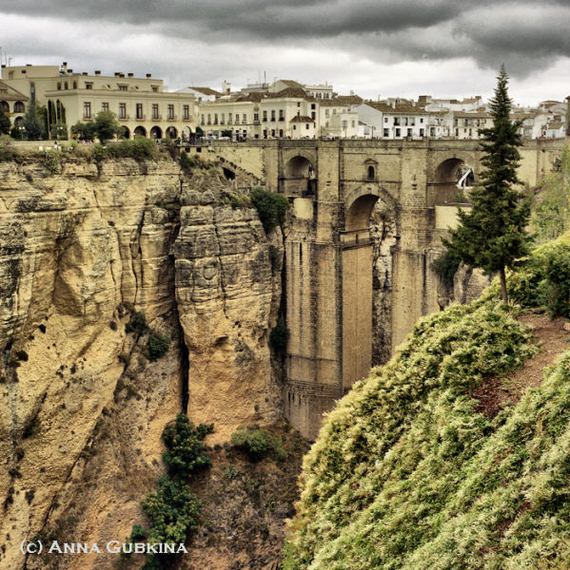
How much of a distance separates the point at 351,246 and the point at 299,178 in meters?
4.95

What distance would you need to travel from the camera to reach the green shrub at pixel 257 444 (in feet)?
114

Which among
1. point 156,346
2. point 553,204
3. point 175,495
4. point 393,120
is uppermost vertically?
point 393,120

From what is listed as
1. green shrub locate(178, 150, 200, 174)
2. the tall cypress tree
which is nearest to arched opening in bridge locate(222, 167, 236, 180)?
green shrub locate(178, 150, 200, 174)

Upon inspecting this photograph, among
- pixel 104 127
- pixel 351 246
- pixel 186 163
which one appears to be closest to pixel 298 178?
pixel 351 246

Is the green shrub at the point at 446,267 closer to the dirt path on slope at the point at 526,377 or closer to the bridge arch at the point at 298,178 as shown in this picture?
the bridge arch at the point at 298,178

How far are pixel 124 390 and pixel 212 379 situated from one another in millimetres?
3706

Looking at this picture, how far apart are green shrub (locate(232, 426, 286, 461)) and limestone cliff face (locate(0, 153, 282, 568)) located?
0.67 m

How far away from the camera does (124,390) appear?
33406 millimetres

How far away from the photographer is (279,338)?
38.0 metres

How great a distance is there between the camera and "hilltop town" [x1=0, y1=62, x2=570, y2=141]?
41188 mm

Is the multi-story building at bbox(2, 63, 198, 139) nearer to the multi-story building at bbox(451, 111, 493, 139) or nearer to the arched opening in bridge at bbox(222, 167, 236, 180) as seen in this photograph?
the arched opening in bridge at bbox(222, 167, 236, 180)

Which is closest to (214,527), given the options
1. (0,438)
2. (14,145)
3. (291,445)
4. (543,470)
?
(291,445)

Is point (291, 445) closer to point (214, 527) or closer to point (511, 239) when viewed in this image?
point (214, 527)

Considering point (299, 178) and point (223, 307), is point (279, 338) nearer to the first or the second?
point (223, 307)
